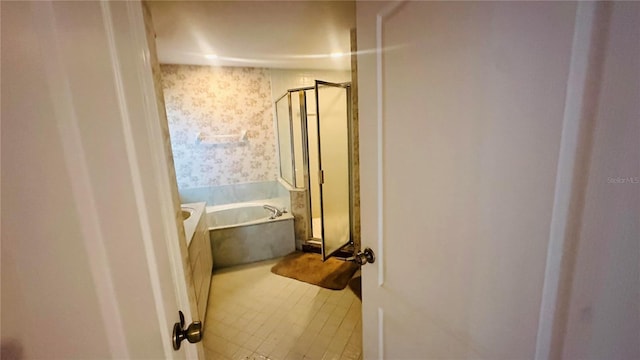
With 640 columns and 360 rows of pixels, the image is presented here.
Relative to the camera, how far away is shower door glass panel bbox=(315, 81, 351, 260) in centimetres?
254

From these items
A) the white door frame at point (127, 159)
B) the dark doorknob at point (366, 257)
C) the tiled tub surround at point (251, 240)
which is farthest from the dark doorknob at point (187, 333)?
the tiled tub surround at point (251, 240)

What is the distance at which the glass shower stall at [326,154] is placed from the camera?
2.54 meters

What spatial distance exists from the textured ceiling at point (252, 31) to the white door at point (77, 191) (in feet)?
4.76

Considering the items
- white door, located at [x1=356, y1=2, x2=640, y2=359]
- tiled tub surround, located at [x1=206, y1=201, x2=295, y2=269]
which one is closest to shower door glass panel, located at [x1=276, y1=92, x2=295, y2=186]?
tiled tub surround, located at [x1=206, y1=201, x2=295, y2=269]

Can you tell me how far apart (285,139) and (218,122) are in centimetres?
91

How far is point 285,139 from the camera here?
11.8 feet

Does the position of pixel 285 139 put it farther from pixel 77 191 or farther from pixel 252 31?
pixel 77 191

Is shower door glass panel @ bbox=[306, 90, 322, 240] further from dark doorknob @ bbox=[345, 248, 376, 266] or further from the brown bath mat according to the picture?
dark doorknob @ bbox=[345, 248, 376, 266]

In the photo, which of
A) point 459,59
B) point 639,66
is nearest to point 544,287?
point 639,66

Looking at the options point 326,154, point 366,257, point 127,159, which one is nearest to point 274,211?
point 326,154

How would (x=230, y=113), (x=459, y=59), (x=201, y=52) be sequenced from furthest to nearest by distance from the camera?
(x=230, y=113) < (x=201, y=52) < (x=459, y=59)

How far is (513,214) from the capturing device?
0.49 meters

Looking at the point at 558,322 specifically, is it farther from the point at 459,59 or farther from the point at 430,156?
the point at 459,59

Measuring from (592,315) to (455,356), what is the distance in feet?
1.30
